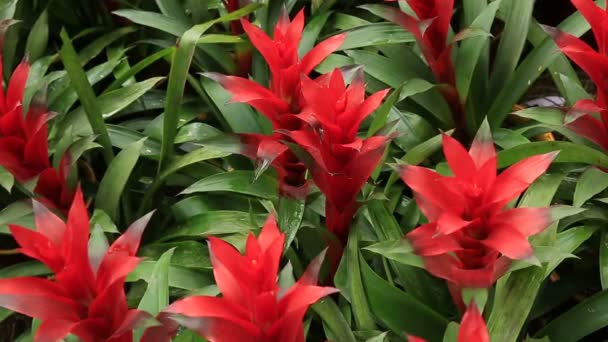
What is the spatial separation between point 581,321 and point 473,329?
47 centimetres

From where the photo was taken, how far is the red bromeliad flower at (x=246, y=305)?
980mm

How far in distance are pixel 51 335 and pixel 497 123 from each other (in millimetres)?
1109


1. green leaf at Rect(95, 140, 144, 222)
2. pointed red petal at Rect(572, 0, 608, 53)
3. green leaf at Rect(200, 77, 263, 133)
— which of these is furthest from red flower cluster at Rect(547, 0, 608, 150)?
green leaf at Rect(95, 140, 144, 222)

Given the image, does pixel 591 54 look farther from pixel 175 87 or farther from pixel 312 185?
pixel 175 87

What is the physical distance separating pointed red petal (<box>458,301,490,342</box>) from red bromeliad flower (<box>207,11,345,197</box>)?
52 centimetres

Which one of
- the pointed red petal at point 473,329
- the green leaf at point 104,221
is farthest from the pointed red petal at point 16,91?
the pointed red petal at point 473,329

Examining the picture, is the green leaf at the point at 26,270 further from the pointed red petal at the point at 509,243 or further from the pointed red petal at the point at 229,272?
the pointed red petal at the point at 509,243

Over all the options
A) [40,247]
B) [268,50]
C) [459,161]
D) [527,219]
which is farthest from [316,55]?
[40,247]

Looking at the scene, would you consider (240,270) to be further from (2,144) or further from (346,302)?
(2,144)

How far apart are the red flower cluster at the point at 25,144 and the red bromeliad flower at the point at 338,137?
1.76 ft

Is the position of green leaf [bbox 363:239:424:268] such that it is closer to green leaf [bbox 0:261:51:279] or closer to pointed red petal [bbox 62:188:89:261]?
pointed red petal [bbox 62:188:89:261]

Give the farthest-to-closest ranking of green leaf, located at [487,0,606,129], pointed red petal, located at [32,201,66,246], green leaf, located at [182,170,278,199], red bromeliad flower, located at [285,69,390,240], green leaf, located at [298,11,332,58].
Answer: green leaf, located at [298,11,332,58] < green leaf, located at [487,0,606,129] < green leaf, located at [182,170,278,199] < red bromeliad flower, located at [285,69,390,240] < pointed red petal, located at [32,201,66,246]

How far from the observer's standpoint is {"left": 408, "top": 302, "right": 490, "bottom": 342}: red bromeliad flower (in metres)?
0.92

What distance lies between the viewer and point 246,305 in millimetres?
1005
